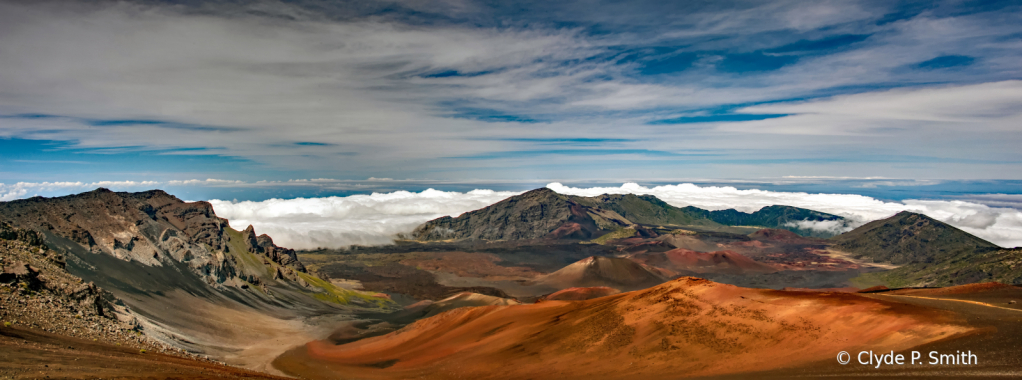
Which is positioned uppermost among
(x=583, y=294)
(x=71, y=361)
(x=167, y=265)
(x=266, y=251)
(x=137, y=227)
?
(x=137, y=227)

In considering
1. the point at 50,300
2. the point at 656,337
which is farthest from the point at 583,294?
the point at 50,300

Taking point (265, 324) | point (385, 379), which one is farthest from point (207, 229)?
point (385, 379)

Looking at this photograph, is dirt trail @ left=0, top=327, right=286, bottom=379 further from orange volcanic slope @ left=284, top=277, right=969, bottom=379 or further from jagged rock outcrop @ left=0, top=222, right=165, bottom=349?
orange volcanic slope @ left=284, top=277, right=969, bottom=379

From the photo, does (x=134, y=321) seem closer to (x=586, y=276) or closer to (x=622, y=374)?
(x=622, y=374)

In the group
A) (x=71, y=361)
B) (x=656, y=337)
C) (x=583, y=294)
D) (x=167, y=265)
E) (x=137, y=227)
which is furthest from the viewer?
(x=583, y=294)

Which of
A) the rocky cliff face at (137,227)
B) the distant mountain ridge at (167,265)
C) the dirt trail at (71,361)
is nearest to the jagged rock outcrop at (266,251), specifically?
the distant mountain ridge at (167,265)

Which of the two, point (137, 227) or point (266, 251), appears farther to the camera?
point (266, 251)

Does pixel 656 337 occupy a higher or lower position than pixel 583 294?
higher

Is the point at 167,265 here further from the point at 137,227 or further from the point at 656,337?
the point at 656,337
